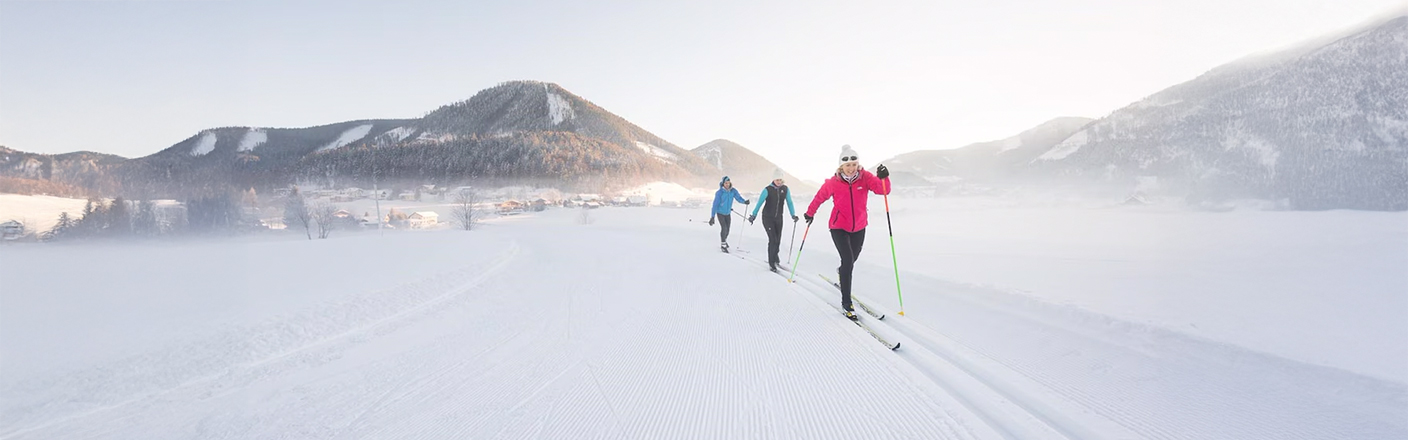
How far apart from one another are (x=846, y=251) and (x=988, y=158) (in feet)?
295

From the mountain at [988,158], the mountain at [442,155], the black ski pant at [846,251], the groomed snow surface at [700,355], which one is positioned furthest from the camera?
the mountain at [988,158]

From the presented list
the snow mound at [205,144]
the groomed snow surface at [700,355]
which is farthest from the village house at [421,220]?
the snow mound at [205,144]

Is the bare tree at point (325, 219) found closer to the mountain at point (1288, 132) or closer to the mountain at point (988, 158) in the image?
the mountain at point (1288, 132)

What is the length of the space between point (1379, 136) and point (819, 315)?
109 ft

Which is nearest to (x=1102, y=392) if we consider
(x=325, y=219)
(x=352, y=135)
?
(x=325, y=219)

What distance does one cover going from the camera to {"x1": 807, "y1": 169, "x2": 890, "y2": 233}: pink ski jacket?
467 cm

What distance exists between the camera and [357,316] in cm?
435

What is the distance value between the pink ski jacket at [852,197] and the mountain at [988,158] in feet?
198

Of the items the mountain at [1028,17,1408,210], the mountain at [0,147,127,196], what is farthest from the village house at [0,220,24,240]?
the mountain at [1028,17,1408,210]

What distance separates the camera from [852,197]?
466cm

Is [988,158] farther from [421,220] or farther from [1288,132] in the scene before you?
[421,220]

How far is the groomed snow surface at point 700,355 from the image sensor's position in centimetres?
217

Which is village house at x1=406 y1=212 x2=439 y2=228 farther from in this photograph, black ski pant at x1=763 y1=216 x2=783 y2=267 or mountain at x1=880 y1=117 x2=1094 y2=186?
mountain at x1=880 y1=117 x2=1094 y2=186

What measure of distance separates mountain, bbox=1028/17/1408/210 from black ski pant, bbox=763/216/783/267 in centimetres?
2400
